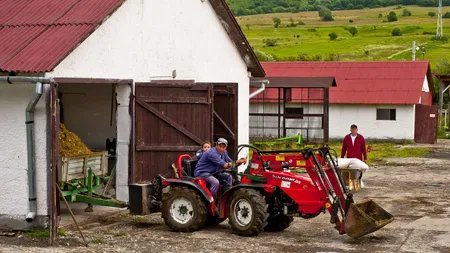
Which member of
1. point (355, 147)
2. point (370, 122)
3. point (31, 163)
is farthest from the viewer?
point (370, 122)

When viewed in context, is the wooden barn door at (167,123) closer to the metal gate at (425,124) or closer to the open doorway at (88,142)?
the open doorway at (88,142)

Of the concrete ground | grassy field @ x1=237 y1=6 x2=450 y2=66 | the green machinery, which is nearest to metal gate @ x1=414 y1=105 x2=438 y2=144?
the concrete ground

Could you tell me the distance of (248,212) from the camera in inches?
522

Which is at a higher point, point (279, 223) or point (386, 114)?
point (386, 114)

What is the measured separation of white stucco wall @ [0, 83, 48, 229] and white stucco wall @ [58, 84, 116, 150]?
4315mm

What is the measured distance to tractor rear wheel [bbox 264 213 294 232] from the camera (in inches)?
546

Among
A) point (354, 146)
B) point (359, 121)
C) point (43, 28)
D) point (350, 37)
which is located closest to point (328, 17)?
point (350, 37)

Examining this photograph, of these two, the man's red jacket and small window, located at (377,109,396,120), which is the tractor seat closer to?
the man's red jacket

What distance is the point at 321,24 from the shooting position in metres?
135

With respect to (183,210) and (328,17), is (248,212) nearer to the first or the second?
(183,210)

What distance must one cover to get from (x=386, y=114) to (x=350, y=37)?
70.8 metres

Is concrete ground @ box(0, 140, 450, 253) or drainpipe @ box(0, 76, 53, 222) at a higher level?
drainpipe @ box(0, 76, 53, 222)

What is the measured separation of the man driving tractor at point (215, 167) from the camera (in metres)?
13.7

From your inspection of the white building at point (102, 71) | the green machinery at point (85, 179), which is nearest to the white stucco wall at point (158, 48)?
the white building at point (102, 71)
